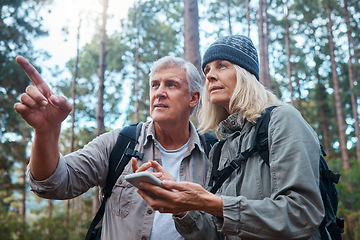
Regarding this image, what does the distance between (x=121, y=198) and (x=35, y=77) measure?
Result: 51.8 inches

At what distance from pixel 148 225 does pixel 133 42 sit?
2408 centimetres

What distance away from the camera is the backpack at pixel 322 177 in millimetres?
1805

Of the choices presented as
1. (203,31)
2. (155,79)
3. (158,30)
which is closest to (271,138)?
(155,79)

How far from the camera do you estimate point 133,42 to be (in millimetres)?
25266

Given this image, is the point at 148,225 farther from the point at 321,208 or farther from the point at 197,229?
the point at 321,208

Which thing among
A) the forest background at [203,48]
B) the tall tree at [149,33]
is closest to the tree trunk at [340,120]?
the forest background at [203,48]

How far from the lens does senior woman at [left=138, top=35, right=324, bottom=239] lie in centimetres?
165

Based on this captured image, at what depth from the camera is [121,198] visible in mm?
2682

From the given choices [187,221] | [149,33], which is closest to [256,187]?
[187,221]

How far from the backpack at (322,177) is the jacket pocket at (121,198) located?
902 millimetres

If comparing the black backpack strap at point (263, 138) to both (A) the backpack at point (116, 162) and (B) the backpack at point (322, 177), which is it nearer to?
(B) the backpack at point (322, 177)

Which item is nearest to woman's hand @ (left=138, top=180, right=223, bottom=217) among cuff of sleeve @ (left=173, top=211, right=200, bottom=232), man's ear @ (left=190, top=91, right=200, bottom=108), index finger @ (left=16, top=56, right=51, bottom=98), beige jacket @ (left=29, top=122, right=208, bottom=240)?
cuff of sleeve @ (left=173, top=211, right=200, bottom=232)

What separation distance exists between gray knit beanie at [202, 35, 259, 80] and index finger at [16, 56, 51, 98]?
128cm

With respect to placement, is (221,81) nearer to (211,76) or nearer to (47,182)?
(211,76)
